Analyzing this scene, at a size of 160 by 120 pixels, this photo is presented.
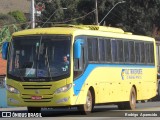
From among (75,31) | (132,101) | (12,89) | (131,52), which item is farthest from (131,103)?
(12,89)

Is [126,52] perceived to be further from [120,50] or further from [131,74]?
[131,74]

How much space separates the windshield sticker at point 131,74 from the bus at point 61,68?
1.06 meters

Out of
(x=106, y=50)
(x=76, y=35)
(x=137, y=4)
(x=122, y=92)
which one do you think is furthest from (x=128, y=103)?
(x=137, y=4)

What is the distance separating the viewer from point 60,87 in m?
20.1

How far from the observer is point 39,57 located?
A: 2050 centimetres

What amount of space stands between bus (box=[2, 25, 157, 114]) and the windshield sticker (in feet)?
3.48

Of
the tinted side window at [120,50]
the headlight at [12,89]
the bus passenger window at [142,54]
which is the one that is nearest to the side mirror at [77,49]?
the headlight at [12,89]

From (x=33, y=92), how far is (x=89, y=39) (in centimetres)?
329

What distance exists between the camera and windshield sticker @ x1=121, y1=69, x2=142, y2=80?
24.9 meters

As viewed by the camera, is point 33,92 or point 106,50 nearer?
point 33,92

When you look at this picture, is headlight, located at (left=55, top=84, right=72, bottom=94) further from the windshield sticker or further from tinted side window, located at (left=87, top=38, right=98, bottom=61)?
the windshield sticker

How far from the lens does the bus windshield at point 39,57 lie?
66.5 ft

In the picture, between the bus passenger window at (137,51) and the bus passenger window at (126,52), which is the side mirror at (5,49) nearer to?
the bus passenger window at (126,52)

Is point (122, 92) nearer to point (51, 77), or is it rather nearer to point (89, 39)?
point (89, 39)
